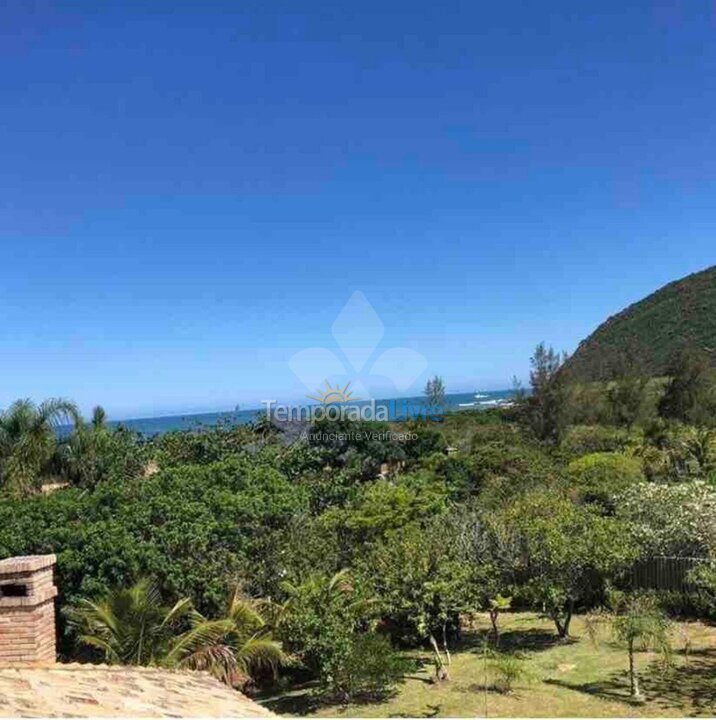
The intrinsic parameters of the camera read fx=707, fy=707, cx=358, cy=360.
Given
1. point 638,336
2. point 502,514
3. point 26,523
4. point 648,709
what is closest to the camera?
point 648,709

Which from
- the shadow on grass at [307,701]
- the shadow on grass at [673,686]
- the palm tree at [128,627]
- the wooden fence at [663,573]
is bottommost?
the shadow on grass at [307,701]

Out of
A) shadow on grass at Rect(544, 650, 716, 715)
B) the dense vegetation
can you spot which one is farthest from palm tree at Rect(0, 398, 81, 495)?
shadow on grass at Rect(544, 650, 716, 715)

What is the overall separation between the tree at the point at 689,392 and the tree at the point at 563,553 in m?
29.9

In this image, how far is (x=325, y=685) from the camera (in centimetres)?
1091

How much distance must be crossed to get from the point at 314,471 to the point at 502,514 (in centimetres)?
1027

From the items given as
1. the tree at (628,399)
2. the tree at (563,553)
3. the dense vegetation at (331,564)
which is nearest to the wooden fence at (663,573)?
the dense vegetation at (331,564)

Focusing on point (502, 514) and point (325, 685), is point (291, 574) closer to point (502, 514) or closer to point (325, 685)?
point (325, 685)

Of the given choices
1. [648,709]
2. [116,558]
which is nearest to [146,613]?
[116,558]

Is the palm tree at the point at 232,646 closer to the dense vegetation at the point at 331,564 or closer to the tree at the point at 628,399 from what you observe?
the dense vegetation at the point at 331,564

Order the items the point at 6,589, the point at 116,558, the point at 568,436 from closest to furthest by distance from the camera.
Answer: the point at 6,589 → the point at 116,558 → the point at 568,436

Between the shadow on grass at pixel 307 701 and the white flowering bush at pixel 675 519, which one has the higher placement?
the white flowering bush at pixel 675 519

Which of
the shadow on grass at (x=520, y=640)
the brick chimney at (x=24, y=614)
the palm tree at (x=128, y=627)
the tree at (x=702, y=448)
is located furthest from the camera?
the tree at (x=702, y=448)

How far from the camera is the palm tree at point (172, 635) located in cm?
998

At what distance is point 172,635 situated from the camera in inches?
444
